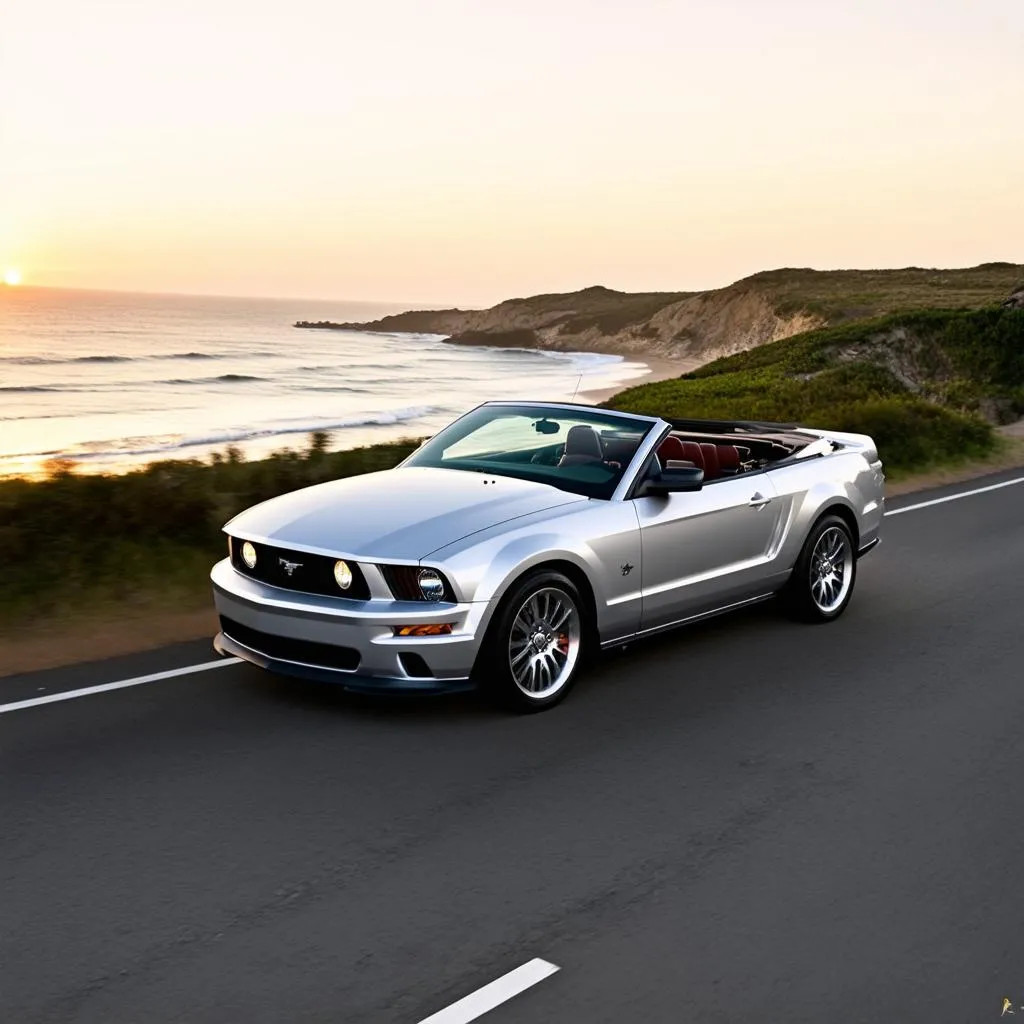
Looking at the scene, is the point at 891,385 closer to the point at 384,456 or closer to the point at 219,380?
the point at 384,456

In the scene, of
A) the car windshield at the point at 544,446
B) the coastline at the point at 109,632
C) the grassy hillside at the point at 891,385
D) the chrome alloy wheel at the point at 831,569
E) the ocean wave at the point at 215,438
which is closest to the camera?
the car windshield at the point at 544,446

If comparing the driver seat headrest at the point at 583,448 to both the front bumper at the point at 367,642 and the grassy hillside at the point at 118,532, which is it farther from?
the grassy hillside at the point at 118,532

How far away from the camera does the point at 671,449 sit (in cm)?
842

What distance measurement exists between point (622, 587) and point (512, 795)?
6.10 ft

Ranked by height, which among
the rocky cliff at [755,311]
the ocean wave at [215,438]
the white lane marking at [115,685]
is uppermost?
the rocky cliff at [755,311]

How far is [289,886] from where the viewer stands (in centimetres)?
465

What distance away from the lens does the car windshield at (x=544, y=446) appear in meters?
7.53

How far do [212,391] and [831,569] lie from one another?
2025 inches

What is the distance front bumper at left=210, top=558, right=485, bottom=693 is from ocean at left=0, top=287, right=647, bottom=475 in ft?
19.3

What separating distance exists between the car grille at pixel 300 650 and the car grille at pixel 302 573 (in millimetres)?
254

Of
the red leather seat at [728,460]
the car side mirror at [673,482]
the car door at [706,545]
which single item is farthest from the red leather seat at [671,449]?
the car side mirror at [673,482]

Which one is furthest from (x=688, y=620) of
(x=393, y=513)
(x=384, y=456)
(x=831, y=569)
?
(x=384, y=456)

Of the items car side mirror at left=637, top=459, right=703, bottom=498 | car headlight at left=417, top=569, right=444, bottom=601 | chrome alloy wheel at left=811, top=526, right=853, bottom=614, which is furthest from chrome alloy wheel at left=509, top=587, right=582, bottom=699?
chrome alloy wheel at left=811, top=526, right=853, bottom=614

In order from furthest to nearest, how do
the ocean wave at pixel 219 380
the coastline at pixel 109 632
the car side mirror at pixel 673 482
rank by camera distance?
the ocean wave at pixel 219 380, the coastline at pixel 109 632, the car side mirror at pixel 673 482
